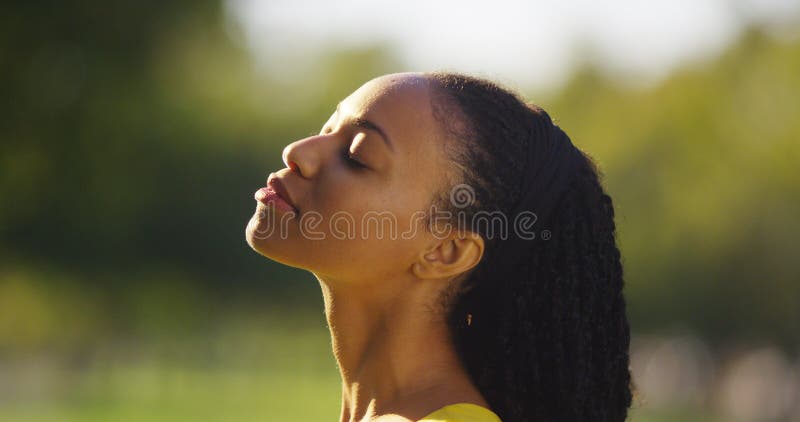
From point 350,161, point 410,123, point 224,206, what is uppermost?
point 410,123

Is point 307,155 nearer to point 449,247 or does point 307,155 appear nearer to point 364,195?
point 364,195

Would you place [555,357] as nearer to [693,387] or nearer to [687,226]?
[687,226]

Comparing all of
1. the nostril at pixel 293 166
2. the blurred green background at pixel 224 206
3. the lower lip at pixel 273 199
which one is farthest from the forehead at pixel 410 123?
the blurred green background at pixel 224 206

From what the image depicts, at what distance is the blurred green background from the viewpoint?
18.8 m

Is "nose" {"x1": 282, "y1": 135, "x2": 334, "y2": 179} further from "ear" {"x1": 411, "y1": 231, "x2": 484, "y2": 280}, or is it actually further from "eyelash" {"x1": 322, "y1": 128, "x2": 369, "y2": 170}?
"ear" {"x1": 411, "y1": 231, "x2": 484, "y2": 280}

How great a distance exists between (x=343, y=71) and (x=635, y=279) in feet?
35.3

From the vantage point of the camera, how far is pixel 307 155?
3217mm

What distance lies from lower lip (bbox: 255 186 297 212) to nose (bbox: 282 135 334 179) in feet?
0.30

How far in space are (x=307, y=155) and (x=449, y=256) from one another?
51 cm

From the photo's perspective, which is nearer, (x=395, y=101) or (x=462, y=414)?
(x=462, y=414)

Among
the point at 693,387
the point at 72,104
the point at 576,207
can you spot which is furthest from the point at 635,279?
the point at 576,207

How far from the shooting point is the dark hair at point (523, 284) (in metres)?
3.24

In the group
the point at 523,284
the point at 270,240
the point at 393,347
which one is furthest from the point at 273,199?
the point at 523,284

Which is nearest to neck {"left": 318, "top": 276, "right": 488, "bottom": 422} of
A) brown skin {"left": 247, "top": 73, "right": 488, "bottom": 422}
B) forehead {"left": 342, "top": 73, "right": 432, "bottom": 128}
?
brown skin {"left": 247, "top": 73, "right": 488, "bottom": 422}
